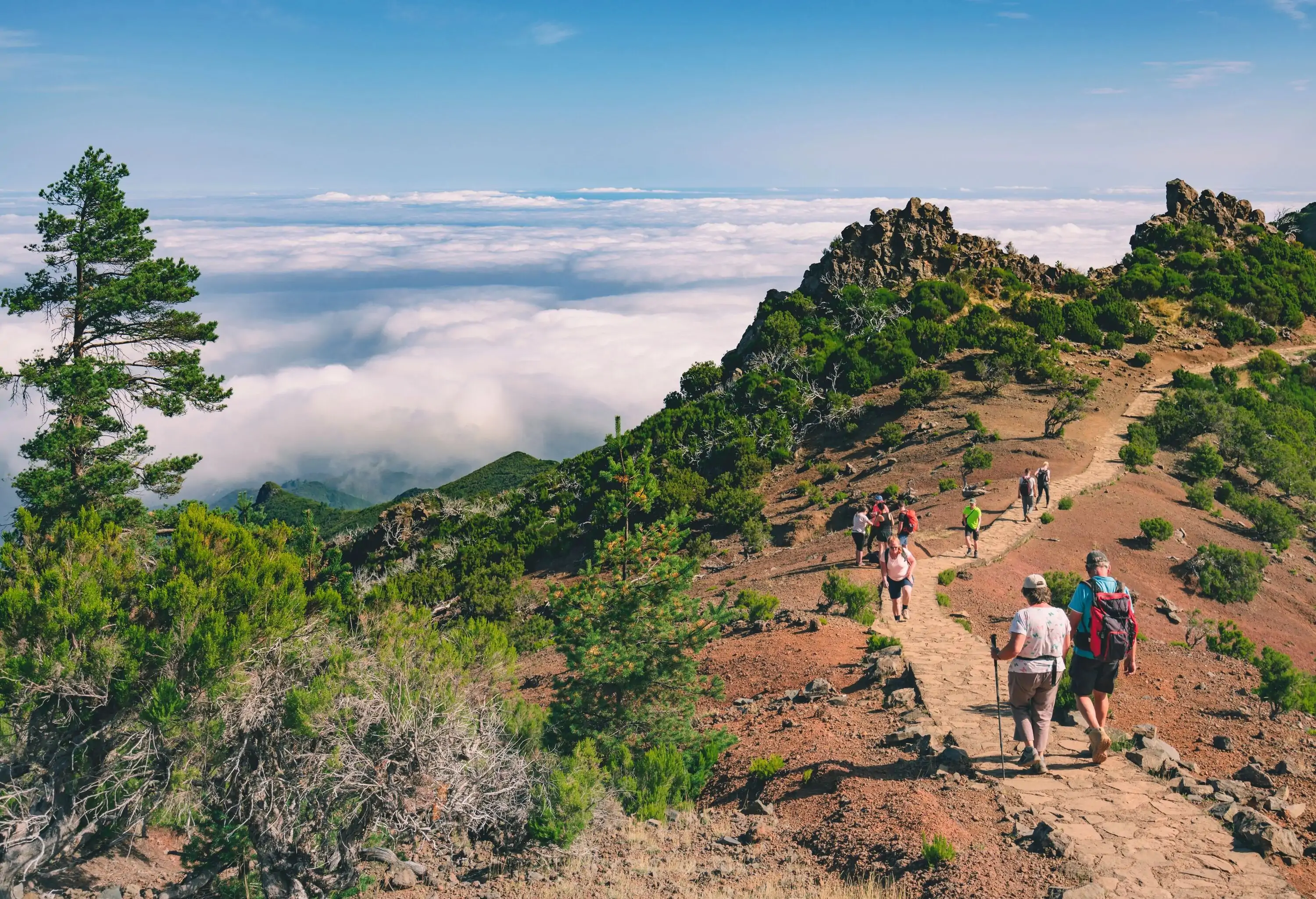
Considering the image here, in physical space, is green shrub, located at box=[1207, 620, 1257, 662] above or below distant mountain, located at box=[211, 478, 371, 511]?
above

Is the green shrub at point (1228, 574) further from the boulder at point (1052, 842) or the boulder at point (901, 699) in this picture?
the boulder at point (1052, 842)

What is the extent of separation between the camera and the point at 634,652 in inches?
355

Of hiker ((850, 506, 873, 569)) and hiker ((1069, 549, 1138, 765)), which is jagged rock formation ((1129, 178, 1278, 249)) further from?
hiker ((1069, 549, 1138, 765))

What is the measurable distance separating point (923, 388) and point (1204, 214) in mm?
29061

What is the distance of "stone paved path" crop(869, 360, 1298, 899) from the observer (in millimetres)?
5602

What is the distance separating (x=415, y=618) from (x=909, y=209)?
113 ft

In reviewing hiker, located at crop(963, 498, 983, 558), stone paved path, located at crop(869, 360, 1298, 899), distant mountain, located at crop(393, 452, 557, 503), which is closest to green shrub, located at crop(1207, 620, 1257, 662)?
stone paved path, located at crop(869, 360, 1298, 899)

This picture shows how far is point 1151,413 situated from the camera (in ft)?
84.5

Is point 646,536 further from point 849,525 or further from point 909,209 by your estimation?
point 909,209

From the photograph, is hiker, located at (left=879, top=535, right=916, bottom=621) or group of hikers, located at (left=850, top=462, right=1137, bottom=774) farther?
hiker, located at (left=879, top=535, right=916, bottom=621)

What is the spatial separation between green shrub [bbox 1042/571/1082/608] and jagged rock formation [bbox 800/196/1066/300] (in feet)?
80.8

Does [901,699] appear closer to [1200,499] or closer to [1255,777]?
[1255,777]

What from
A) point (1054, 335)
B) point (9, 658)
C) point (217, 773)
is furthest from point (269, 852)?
point (1054, 335)

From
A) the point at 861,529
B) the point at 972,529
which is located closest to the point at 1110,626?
the point at 861,529
